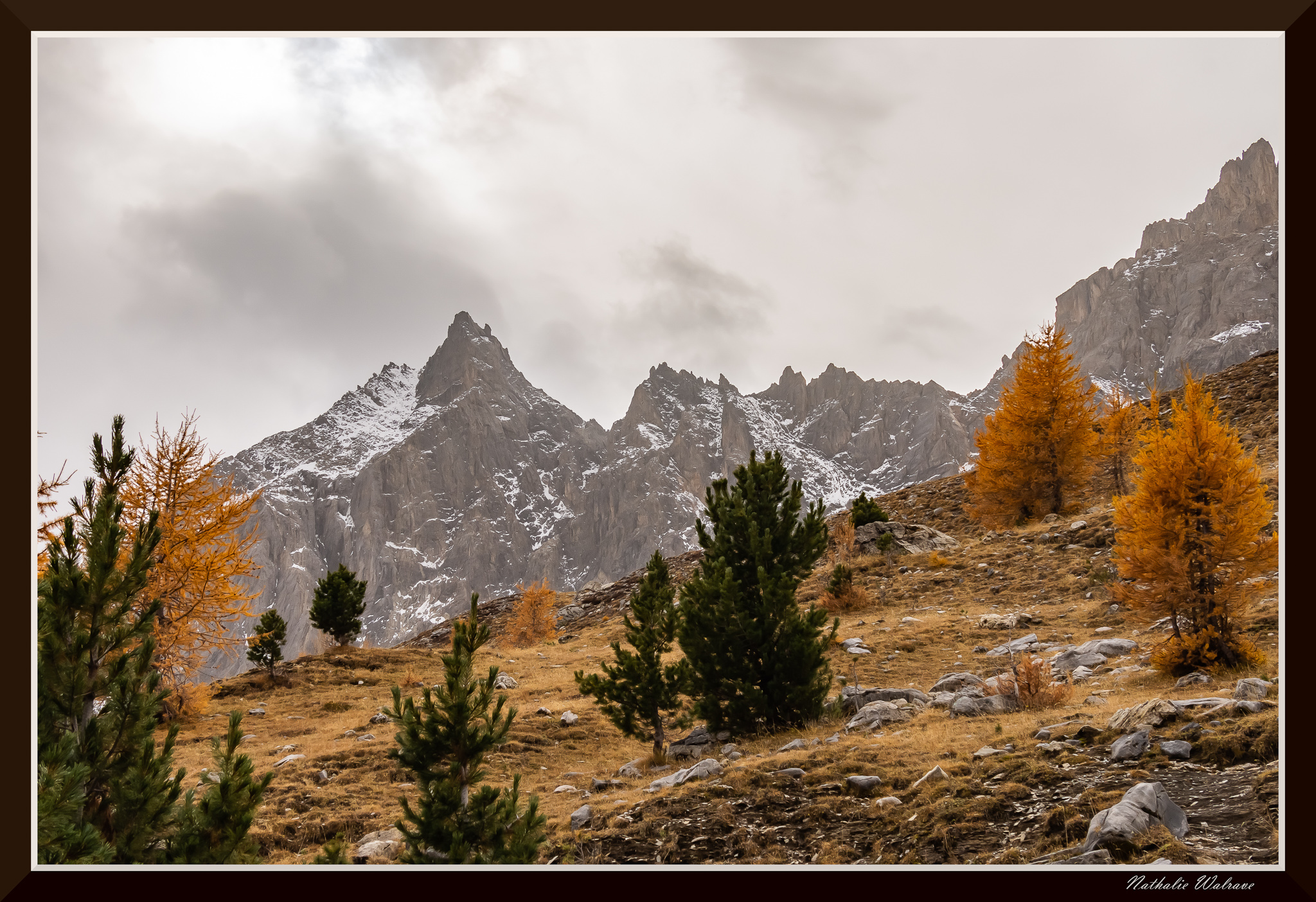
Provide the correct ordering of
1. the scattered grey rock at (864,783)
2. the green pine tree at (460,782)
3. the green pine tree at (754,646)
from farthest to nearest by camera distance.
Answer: the green pine tree at (754,646), the scattered grey rock at (864,783), the green pine tree at (460,782)

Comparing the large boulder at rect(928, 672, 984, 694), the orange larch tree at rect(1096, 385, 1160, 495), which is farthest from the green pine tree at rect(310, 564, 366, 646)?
the orange larch tree at rect(1096, 385, 1160, 495)

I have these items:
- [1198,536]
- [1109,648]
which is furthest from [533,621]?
[1198,536]

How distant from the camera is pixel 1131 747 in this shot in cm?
675

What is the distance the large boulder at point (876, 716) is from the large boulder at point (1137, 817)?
4.78 meters

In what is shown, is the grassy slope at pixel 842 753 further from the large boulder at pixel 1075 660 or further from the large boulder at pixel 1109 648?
the large boulder at pixel 1109 648

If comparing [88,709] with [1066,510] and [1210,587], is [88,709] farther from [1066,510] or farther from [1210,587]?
[1066,510]

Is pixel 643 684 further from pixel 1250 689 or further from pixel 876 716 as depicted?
pixel 1250 689

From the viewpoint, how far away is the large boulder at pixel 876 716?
32.8 feet

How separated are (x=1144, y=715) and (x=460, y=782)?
741 centimetres

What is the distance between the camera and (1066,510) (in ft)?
83.7
